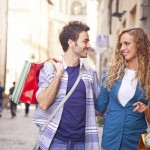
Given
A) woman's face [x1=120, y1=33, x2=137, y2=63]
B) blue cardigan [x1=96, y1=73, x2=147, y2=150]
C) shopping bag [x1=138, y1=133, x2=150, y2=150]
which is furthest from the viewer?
woman's face [x1=120, y1=33, x2=137, y2=63]

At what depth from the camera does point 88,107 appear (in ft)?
13.6

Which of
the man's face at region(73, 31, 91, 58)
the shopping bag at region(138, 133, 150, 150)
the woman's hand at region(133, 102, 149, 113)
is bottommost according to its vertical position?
the shopping bag at region(138, 133, 150, 150)

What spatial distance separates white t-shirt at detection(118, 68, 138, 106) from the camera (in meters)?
3.87

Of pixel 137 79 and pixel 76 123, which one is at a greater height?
pixel 137 79

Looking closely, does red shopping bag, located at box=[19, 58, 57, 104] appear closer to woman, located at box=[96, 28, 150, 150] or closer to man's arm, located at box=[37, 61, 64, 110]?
man's arm, located at box=[37, 61, 64, 110]

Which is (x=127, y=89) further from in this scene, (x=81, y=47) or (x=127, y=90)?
(x=81, y=47)

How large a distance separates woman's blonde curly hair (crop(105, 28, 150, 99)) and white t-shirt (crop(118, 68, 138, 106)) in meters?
0.04

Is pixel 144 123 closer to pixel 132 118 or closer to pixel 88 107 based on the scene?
pixel 132 118

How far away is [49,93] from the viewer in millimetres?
3996

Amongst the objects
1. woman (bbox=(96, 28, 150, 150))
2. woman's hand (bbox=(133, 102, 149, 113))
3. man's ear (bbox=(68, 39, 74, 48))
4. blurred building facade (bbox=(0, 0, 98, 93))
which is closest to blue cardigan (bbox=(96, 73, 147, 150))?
woman (bbox=(96, 28, 150, 150))

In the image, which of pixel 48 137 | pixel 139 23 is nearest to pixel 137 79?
pixel 48 137

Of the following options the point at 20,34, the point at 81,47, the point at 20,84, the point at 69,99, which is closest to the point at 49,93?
the point at 69,99

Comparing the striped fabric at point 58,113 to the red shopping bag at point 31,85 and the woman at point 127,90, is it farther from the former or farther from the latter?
the woman at point 127,90

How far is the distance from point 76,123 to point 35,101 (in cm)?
39
